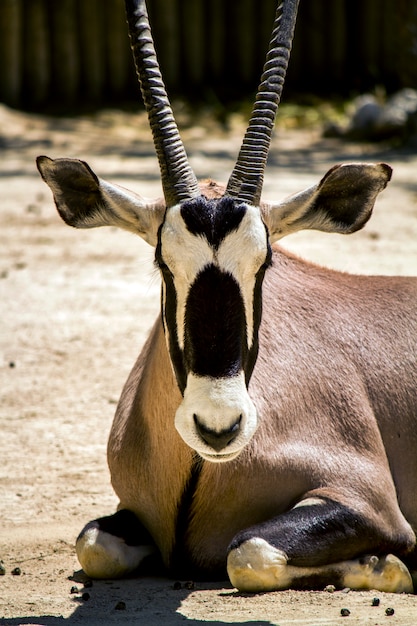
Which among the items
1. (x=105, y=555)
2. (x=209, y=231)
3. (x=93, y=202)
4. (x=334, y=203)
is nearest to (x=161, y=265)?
(x=209, y=231)

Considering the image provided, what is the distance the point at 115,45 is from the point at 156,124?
15.7m

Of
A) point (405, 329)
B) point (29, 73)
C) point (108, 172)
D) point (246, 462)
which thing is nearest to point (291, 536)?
point (246, 462)

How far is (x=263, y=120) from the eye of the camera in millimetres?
5621

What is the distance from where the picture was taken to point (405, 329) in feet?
21.8

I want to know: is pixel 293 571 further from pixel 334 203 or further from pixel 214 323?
pixel 334 203

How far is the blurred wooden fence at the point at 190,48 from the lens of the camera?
20256 mm

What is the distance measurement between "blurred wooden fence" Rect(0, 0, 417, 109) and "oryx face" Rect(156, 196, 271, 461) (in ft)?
50.7

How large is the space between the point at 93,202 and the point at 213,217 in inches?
35.6

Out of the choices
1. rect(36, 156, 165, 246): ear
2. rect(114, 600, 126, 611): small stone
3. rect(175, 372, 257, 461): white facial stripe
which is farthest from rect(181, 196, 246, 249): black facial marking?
rect(114, 600, 126, 611): small stone

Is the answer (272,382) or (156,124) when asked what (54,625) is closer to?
(272,382)

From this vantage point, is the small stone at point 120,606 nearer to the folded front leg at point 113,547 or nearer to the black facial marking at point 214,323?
the folded front leg at point 113,547

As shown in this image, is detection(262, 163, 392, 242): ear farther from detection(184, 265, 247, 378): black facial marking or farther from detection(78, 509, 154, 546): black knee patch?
detection(78, 509, 154, 546): black knee patch

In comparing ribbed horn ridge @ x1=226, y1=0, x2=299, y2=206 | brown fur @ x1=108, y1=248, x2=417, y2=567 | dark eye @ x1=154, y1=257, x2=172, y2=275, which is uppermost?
ribbed horn ridge @ x1=226, y1=0, x2=299, y2=206

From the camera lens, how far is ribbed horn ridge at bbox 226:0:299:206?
5.36m
